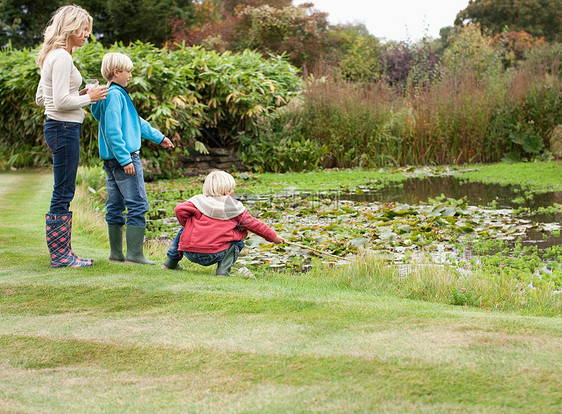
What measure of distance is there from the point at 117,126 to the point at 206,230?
90 centimetres

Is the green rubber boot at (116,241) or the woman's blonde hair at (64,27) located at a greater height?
the woman's blonde hair at (64,27)

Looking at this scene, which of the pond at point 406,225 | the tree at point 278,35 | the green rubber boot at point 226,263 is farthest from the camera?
the tree at point 278,35

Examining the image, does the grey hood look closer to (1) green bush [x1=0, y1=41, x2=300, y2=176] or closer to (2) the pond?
(2) the pond

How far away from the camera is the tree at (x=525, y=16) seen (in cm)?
3819

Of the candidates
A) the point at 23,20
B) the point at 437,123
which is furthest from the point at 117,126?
the point at 23,20

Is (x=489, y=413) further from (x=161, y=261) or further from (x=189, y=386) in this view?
(x=161, y=261)

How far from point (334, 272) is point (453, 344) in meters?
1.73

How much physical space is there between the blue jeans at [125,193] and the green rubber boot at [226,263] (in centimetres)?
62

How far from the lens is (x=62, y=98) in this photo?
12.6ft

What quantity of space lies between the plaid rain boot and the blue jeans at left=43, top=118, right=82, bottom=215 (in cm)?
7

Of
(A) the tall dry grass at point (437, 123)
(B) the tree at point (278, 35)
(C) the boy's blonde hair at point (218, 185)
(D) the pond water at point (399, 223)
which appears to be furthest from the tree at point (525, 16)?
(C) the boy's blonde hair at point (218, 185)

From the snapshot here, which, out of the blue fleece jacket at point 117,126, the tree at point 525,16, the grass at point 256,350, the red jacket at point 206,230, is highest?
the tree at point 525,16

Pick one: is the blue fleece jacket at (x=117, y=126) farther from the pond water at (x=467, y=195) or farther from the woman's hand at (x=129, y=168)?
the pond water at (x=467, y=195)

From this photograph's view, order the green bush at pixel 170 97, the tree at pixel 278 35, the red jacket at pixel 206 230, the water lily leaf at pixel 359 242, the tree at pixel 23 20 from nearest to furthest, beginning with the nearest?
the red jacket at pixel 206 230 < the water lily leaf at pixel 359 242 < the green bush at pixel 170 97 < the tree at pixel 278 35 < the tree at pixel 23 20
